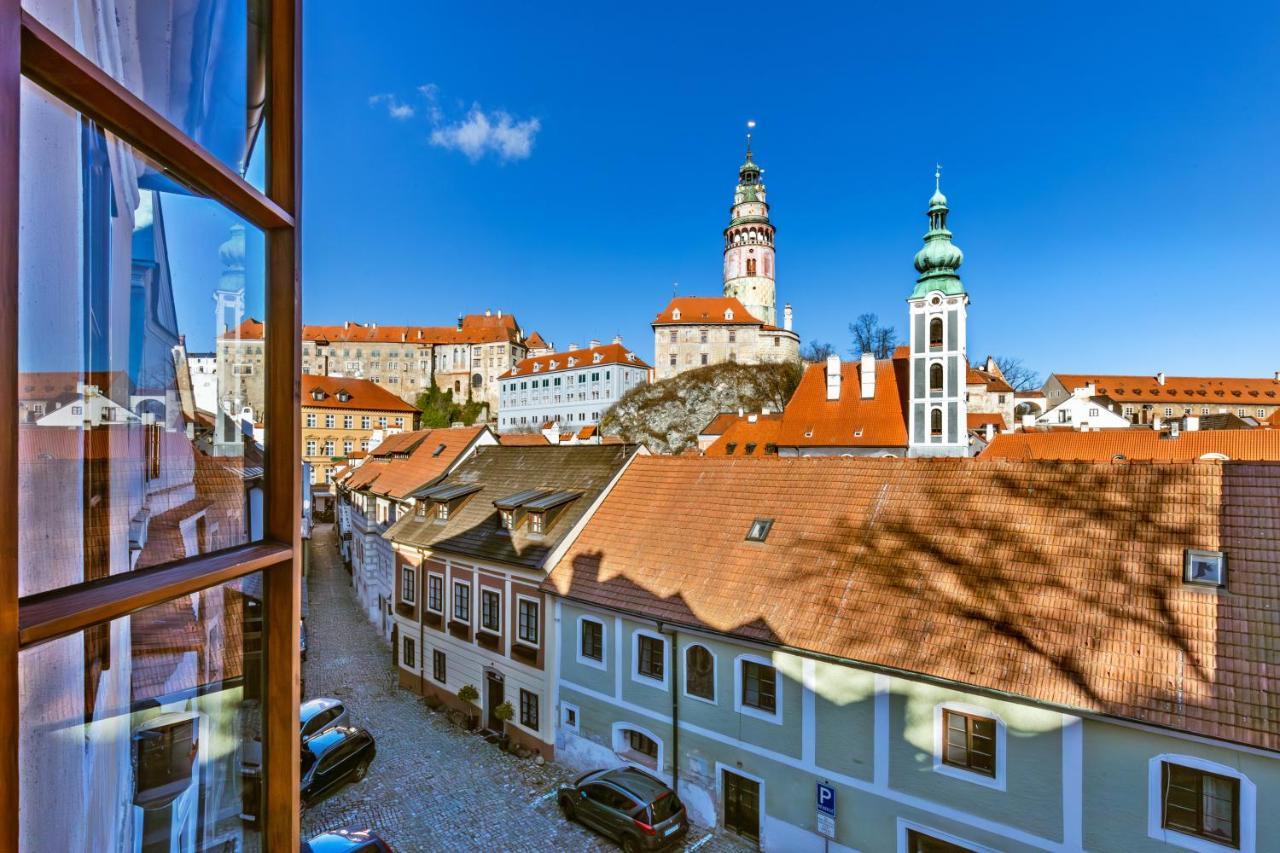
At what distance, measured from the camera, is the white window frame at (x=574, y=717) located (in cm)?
1386

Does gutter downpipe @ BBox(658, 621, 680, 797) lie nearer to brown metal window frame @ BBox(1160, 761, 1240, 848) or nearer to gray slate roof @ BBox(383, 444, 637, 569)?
gray slate roof @ BBox(383, 444, 637, 569)

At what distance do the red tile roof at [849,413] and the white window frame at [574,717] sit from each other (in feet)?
95.3

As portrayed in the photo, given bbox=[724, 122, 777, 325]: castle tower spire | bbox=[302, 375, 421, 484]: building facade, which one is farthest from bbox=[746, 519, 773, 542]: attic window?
bbox=[724, 122, 777, 325]: castle tower spire

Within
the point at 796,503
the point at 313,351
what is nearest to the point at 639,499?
the point at 796,503

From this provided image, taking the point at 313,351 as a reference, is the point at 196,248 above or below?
below

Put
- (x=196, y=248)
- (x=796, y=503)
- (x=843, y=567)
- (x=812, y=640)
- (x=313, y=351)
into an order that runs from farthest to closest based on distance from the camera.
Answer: (x=313, y=351), (x=796, y=503), (x=843, y=567), (x=812, y=640), (x=196, y=248)

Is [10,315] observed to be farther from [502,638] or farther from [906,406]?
[906,406]

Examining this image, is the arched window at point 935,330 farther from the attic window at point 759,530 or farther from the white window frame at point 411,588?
the white window frame at point 411,588

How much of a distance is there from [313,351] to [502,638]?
278 ft

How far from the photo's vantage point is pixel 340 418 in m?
61.0

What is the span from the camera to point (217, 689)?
2164mm

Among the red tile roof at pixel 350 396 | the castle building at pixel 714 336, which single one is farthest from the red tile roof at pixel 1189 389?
the red tile roof at pixel 350 396

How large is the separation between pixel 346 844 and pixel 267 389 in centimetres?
1056

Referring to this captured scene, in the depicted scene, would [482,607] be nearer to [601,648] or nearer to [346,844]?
[601,648]
